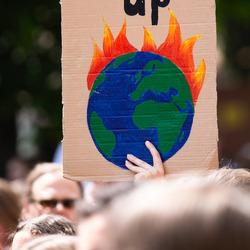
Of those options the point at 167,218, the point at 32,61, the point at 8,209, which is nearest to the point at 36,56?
the point at 32,61

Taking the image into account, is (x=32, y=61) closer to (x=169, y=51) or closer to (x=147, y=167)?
(x=169, y=51)

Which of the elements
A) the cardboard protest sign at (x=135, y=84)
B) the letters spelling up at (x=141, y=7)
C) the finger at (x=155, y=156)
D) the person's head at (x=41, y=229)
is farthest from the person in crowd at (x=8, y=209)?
the letters spelling up at (x=141, y=7)

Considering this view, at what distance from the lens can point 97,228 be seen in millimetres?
972

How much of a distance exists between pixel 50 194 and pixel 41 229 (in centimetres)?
162

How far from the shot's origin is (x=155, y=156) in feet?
7.73

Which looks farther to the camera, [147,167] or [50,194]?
[50,194]

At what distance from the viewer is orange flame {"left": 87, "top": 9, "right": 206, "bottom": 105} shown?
2.41m

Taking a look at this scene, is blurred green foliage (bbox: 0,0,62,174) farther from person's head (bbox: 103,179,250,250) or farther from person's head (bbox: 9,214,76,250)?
person's head (bbox: 103,179,250,250)

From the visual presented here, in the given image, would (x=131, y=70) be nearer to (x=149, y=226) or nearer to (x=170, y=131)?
(x=170, y=131)

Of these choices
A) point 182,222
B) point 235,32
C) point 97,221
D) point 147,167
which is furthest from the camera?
point 235,32

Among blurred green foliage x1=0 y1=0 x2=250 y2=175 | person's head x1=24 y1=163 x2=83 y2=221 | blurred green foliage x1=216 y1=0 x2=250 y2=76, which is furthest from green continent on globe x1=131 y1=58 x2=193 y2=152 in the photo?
blurred green foliage x1=0 y1=0 x2=250 y2=175

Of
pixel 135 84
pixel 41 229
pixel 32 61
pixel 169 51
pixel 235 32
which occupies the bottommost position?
pixel 41 229

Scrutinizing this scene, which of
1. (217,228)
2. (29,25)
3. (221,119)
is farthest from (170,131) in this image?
(221,119)

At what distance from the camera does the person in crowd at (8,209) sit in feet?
11.6
